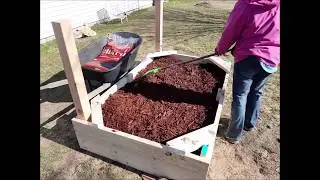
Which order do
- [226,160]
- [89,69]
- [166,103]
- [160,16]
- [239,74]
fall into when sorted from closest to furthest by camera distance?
1. [239,74]
2. [226,160]
3. [166,103]
4. [89,69]
5. [160,16]

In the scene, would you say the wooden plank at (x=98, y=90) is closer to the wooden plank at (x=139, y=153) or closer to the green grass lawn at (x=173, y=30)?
the wooden plank at (x=139, y=153)

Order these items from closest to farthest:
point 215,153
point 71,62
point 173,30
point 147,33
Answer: point 71,62 → point 215,153 → point 147,33 → point 173,30

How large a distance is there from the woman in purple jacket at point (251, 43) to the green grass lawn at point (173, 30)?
3310 mm

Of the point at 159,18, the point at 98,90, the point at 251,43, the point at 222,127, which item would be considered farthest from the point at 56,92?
the point at 251,43

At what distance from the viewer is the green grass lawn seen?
664 centimetres

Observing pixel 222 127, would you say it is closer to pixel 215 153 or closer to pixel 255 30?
pixel 215 153

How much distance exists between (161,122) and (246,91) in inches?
42.2

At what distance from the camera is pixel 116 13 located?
1017 cm

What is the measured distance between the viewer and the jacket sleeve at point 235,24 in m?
2.91

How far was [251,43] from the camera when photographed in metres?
3.06

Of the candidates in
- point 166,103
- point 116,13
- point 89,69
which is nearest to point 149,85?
point 166,103

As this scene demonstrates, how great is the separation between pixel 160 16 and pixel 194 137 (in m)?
2.36

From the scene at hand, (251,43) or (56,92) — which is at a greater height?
(251,43)
